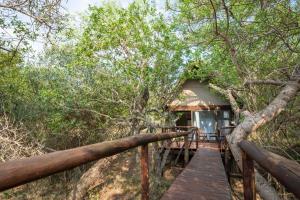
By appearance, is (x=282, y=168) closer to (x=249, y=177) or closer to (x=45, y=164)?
(x=45, y=164)

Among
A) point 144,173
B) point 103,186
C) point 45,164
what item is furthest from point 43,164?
point 103,186

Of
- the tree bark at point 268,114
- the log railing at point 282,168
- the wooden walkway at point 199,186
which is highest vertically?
the tree bark at point 268,114

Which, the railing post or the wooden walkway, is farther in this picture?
the wooden walkway

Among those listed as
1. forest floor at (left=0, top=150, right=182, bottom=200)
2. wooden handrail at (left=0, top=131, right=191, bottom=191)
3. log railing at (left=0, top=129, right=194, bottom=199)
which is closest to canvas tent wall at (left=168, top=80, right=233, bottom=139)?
forest floor at (left=0, top=150, right=182, bottom=200)

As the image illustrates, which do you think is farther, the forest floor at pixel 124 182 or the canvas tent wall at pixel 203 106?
the canvas tent wall at pixel 203 106

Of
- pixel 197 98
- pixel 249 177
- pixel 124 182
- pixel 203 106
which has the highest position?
pixel 197 98

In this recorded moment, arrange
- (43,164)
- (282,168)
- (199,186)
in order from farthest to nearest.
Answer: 1. (199,186)
2. (282,168)
3. (43,164)

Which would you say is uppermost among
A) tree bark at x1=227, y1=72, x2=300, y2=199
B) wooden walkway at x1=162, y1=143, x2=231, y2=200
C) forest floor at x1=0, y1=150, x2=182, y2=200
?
tree bark at x1=227, y1=72, x2=300, y2=199

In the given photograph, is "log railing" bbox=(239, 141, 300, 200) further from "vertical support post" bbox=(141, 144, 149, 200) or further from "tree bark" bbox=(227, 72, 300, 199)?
"tree bark" bbox=(227, 72, 300, 199)

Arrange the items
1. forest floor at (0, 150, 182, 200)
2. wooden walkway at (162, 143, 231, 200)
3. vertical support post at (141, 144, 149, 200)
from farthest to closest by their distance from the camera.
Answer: forest floor at (0, 150, 182, 200) → wooden walkway at (162, 143, 231, 200) → vertical support post at (141, 144, 149, 200)

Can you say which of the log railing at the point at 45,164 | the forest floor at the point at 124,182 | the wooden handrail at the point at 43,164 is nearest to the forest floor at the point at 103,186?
the forest floor at the point at 124,182

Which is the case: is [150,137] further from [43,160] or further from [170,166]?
[170,166]

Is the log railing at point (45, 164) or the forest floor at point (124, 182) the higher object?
the log railing at point (45, 164)

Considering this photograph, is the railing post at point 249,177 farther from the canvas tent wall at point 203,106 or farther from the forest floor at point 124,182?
the canvas tent wall at point 203,106
